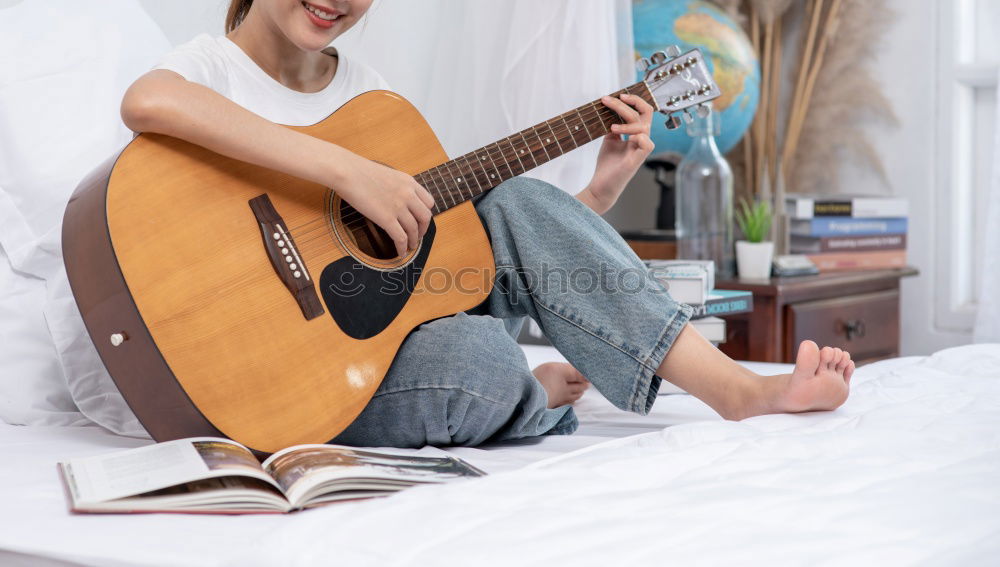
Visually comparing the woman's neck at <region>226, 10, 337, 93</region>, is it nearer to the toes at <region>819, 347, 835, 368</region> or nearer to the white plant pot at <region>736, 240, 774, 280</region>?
the toes at <region>819, 347, 835, 368</region>

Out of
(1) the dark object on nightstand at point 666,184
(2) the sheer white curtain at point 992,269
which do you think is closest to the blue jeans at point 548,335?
(1) the dark object on nightstand at point 666,184

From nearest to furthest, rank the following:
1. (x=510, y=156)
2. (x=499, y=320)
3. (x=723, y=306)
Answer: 1. (x=499, y=320)
2. (x=510, y=156)
3. (x=723, y=306)

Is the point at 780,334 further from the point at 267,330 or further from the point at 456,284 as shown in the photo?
the point at 267,330

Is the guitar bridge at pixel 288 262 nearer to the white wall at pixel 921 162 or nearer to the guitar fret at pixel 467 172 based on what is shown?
the guitar fret at pixel 467 172

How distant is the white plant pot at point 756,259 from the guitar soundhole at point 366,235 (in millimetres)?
1061

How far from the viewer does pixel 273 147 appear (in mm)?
1008

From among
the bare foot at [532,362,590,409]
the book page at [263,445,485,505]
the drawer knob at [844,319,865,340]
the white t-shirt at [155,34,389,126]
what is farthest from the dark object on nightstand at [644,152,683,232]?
the book page at [263,445,485,505]

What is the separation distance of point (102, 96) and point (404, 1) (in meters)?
0.86

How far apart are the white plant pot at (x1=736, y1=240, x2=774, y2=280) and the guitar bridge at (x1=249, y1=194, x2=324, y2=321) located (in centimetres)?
120

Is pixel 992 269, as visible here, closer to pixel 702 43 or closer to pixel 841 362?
pixel 702 43

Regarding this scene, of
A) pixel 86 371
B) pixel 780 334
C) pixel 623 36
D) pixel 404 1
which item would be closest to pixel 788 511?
pixel 86 371

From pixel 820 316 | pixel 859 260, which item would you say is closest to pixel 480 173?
pixel 820 316

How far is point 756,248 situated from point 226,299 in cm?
130

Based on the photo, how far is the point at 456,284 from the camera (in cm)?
111
